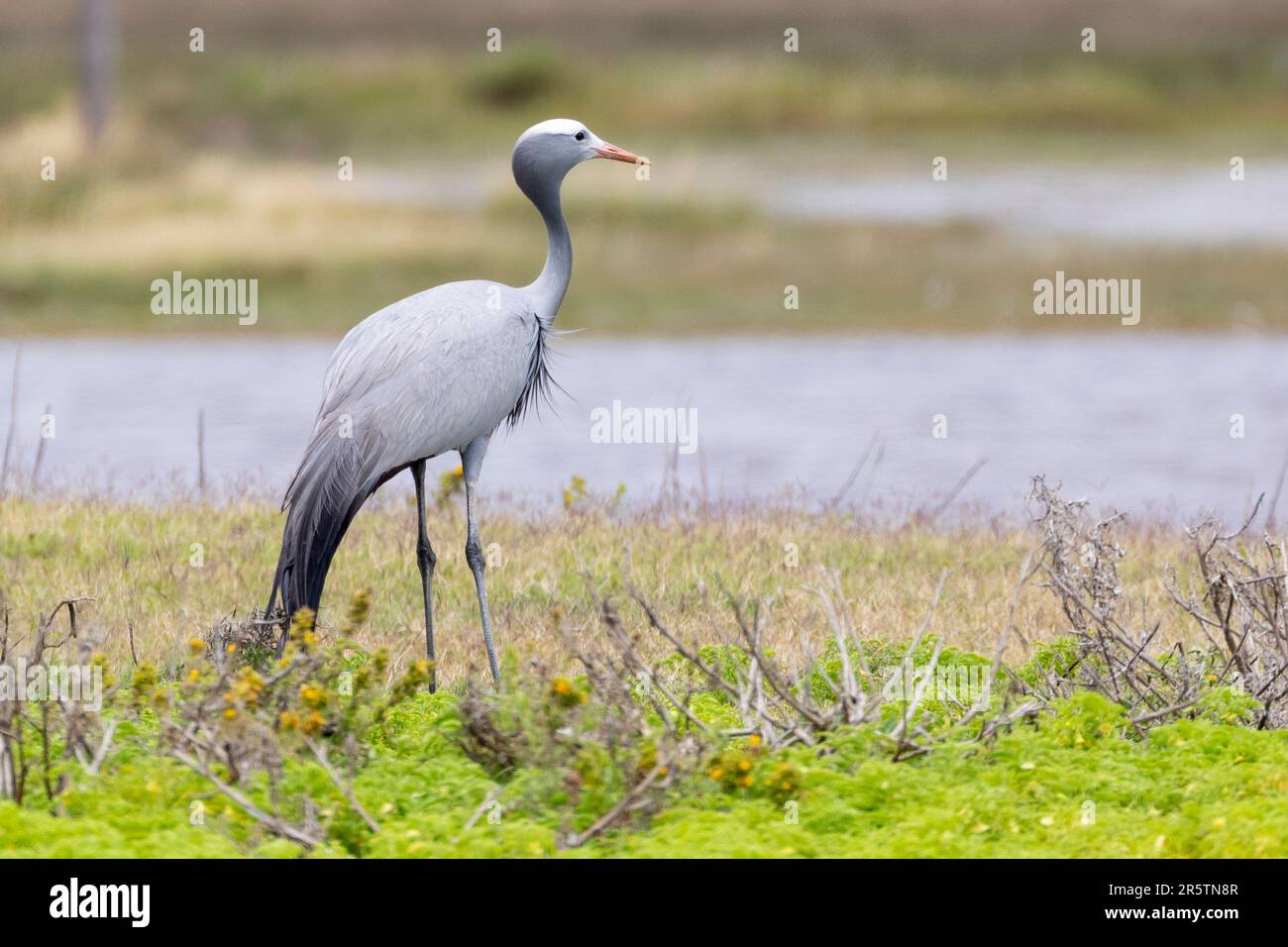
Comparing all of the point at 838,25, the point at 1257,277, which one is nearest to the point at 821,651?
the point at 1257,277

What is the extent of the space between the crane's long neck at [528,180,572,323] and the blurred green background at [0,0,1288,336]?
33.9 feet

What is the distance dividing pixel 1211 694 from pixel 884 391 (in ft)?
30.4

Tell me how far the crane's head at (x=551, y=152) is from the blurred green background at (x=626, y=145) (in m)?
10.4

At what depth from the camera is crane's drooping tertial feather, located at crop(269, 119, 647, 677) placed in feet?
19.0

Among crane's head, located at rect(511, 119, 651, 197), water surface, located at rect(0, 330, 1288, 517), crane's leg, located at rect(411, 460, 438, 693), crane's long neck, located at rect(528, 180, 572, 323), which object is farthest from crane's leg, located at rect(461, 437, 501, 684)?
water surface, located at rect(0, 330, 1288, 517)

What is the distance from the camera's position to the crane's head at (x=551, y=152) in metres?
6.45

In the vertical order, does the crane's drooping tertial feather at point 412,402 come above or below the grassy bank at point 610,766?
above

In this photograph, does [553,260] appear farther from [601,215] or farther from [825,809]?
[601,215]

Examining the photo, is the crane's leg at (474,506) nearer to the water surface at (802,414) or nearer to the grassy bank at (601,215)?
the water surface at (802,414)

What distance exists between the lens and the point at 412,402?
5.96 meters

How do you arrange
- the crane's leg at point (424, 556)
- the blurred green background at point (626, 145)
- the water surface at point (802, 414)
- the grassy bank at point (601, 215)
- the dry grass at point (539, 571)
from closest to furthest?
1. the crane's leg at point (424, 556)
2. the dry grass at point (539, 571)
3. the water surface at point (802, 414)
4. the grassy bank at point (601, 215)
5. the blurred green background at point (626, 145)

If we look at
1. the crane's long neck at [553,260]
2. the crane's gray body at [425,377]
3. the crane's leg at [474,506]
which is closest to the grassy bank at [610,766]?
the crane's leg at [474,506]

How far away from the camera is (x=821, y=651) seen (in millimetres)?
6188

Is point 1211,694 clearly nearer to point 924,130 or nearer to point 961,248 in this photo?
point 961,248
